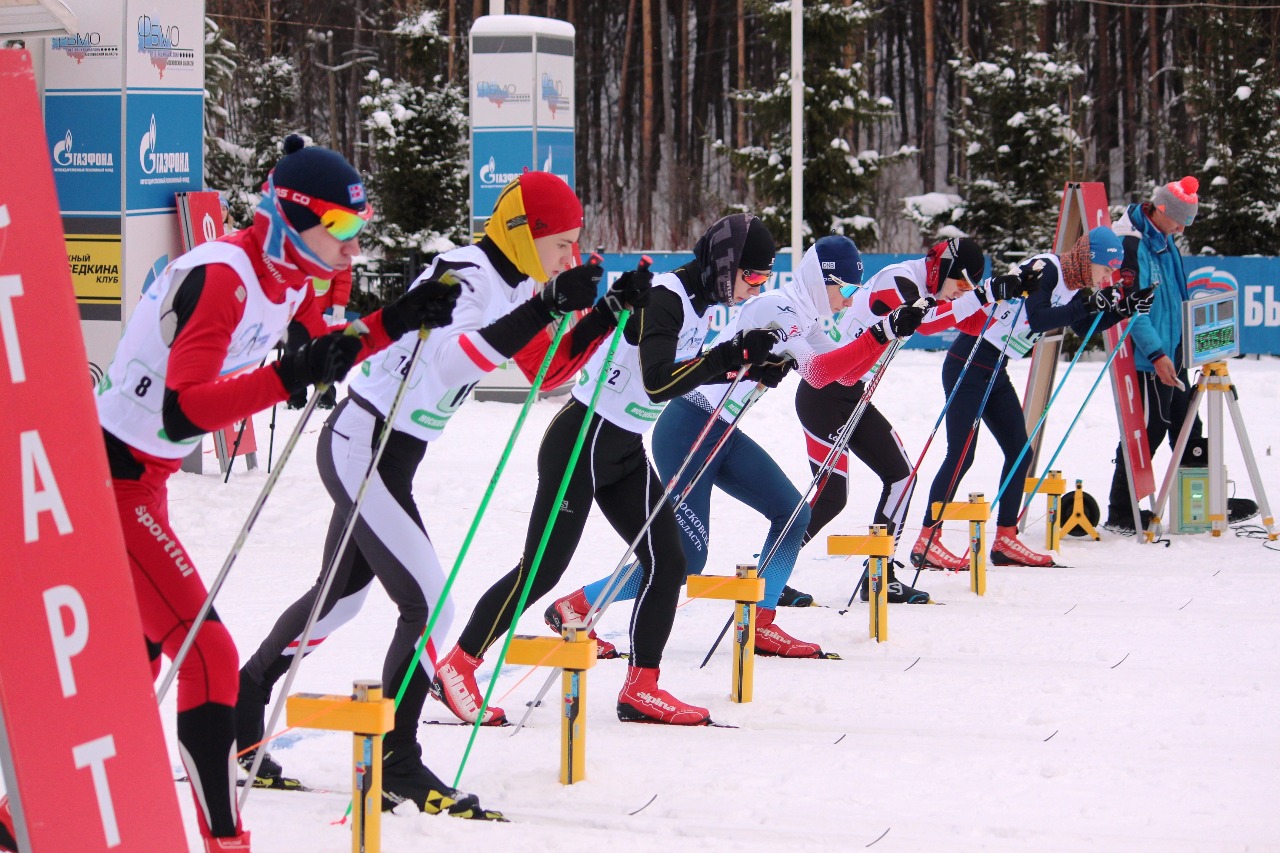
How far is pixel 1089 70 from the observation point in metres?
32.5

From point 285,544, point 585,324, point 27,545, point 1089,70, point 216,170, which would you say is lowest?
point 285,544

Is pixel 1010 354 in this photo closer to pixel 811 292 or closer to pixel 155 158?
pixel 811 292

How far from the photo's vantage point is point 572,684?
3.62 meters

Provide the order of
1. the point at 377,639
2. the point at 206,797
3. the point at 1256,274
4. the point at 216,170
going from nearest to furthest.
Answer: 1. the point at 206,797
2. the point at 377,639
3. the point at 1256,274
4. the point at 216,170

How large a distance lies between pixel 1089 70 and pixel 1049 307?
28.0 m

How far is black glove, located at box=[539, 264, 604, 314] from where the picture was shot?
10.6 feet

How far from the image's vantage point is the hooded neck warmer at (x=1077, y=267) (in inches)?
292

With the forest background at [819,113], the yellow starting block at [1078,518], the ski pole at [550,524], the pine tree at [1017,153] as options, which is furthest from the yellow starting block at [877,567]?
the forest background at [819,113]

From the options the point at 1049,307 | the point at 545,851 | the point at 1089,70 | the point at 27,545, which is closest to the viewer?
the point at 27,545

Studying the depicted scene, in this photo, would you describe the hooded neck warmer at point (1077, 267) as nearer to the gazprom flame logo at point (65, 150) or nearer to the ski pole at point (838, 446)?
the ski pole at point (838, 446)

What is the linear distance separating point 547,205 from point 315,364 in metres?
1.18

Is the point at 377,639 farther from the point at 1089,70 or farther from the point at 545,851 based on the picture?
the point at 1089,70

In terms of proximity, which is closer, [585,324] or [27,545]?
[27,545]

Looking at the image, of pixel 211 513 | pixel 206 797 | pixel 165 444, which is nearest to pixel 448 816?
pixel 206 797
